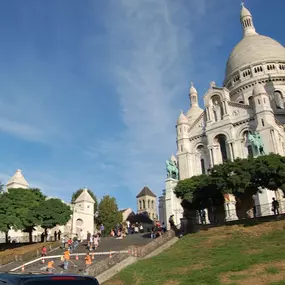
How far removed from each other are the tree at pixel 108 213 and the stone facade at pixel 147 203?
27658 mm

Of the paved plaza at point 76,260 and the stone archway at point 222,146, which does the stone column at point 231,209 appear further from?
the stone archway at point 222,146

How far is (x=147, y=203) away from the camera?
323 feet

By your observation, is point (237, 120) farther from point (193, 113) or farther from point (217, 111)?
point (193, 113)

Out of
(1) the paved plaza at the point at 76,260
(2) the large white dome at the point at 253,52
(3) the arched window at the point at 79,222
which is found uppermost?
(2) the large white dome at the point at 253,52

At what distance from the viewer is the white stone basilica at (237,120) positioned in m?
44.2

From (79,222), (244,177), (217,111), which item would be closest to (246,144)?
(217,111)

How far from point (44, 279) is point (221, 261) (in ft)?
49.6

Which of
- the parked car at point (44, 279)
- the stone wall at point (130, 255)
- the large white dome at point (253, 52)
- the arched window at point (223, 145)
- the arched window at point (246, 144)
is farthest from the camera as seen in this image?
the large white dome at point (253, 52)

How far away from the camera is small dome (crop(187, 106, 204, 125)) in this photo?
196ft

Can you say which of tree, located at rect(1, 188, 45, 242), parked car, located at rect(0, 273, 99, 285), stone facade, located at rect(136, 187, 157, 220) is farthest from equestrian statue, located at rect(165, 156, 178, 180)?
stone facade, located at rect(136, 187, 157, 220)

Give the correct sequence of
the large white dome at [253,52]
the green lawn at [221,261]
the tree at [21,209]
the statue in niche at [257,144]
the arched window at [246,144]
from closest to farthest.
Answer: the green lawn at [221,261] < the tree at [21,209] < the statue in niche at [257,144] < the arched window at [246,144] < the large white dome at [253,52]

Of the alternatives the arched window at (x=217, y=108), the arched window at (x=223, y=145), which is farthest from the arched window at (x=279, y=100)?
the arched window at (x=223, y=145)

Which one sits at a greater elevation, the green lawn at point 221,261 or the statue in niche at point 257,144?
the statue in niche at point 257,144

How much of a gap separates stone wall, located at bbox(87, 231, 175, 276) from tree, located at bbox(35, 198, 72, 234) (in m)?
16.9
